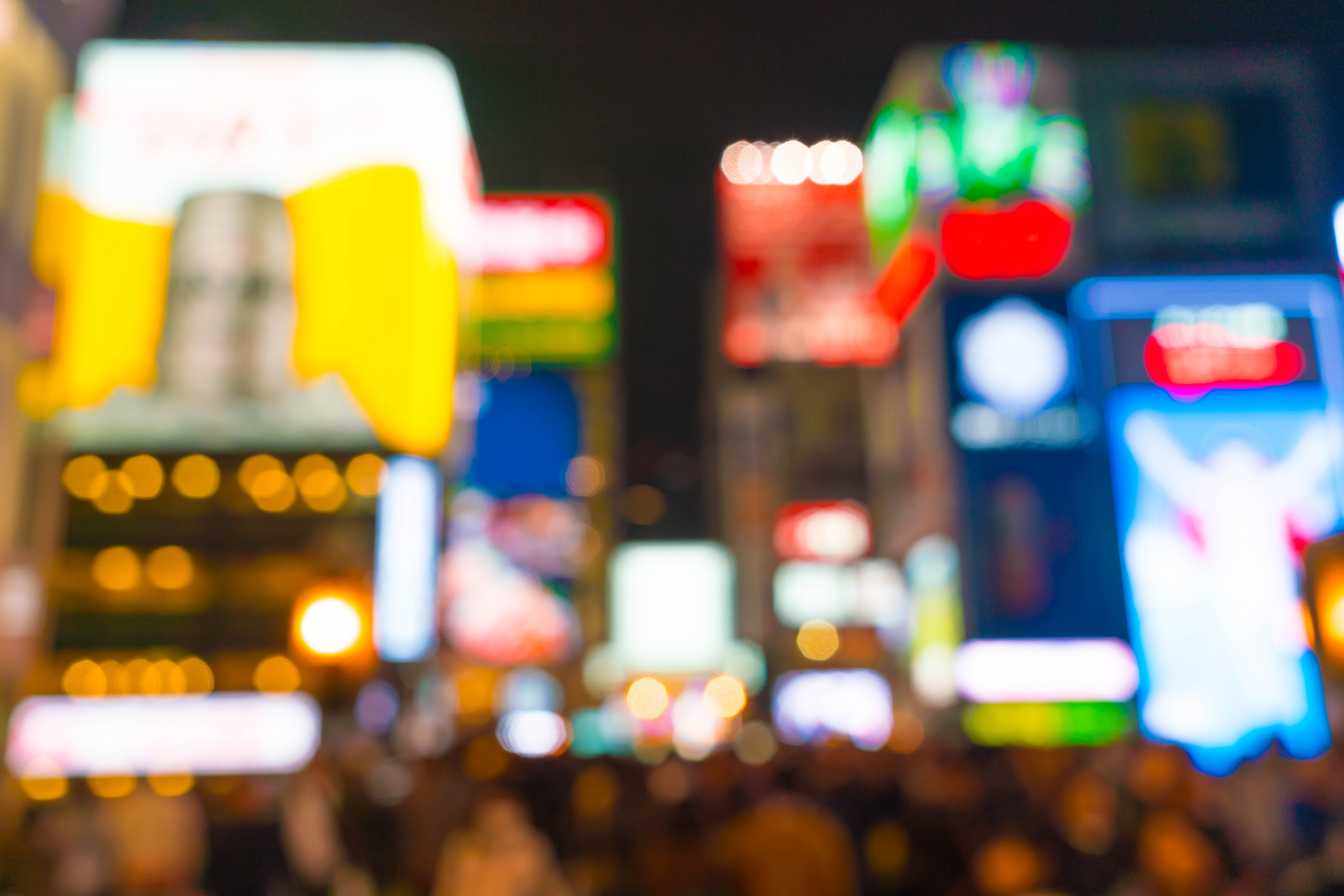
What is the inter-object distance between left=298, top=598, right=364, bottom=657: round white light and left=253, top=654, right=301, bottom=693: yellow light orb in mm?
16836

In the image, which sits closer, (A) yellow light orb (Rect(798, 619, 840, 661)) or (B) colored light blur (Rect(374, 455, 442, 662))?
(B) colored light blur (Rect(374, 455, 442, 662))

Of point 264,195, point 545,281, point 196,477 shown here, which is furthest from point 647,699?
point 264,195

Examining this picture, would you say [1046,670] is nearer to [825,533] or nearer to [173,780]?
[173,780]

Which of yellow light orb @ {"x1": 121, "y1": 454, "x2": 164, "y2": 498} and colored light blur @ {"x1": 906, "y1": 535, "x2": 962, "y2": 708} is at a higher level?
yellow light orb @ {"x1": 121, "y1": 454, "x2": 164, "y2": 498}

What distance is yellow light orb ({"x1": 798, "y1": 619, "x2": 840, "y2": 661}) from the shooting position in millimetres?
47656

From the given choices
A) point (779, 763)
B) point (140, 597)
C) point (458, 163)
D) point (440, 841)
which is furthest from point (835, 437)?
point (440, 841)

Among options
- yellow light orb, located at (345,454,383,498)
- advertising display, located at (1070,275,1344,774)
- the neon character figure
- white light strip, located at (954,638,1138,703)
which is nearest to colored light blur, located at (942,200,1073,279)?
advertising display, located at (1070,275,1344,774)

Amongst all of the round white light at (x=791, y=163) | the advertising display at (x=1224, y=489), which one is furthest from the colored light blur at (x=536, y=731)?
the advertising display at (x=1224, y=489)

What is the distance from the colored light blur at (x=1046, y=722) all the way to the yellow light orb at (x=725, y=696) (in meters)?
35.5

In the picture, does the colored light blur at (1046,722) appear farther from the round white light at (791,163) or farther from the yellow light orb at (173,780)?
the round white light at (791,163)

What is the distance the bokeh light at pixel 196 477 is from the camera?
76.4 feet

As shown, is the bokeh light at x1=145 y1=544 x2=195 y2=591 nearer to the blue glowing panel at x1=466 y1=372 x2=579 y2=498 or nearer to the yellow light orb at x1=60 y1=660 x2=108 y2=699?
the yellow light orb at x1=60 y1=660 x2=108 y2=699

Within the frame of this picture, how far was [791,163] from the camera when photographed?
34500 millimetres

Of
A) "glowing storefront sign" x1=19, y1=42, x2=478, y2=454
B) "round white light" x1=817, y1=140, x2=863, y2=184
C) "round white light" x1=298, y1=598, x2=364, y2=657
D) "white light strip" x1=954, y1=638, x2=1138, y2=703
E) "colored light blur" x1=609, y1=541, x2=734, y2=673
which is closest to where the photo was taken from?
"round white light" x1=298, y1=598, x2=364, y2=657
